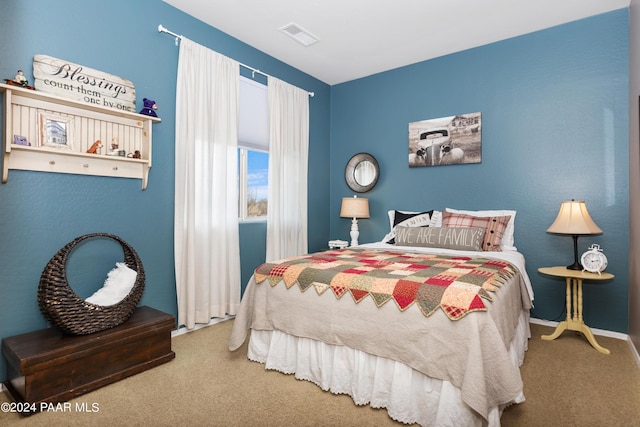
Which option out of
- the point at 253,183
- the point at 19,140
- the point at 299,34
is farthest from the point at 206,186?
the point at 299,34

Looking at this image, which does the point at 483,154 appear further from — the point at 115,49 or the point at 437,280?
the point at 115,49

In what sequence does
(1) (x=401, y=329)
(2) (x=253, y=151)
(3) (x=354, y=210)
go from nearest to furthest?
(1) (x=401, y=329) → (2) (x=253, y=151) → (3) (x=354, y=210)

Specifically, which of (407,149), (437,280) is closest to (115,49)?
(437,280)

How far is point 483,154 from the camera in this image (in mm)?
3617

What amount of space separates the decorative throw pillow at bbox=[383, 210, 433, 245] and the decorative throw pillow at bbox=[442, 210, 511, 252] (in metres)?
0.24

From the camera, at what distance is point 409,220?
12.3 ft

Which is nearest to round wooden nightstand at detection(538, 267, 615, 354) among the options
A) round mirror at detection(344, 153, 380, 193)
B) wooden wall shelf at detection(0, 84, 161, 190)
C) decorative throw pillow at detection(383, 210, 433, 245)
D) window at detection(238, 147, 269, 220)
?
decorative throw pillow at detection(383, 210, 433, 245)

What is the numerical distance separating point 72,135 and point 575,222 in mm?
3609

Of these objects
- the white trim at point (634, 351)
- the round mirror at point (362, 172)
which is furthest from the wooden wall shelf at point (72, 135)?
the white trim at point (634, 351)

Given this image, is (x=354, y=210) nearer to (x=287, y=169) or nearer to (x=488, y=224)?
(x=287, y=169)

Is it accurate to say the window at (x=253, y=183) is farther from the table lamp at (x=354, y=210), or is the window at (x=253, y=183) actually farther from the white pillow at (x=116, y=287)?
the white pillow at (x=116, y=287)

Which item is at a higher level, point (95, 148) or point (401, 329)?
point (95, 148)

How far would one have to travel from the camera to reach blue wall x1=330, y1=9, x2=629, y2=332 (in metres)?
2.99

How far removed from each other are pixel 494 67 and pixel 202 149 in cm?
291
